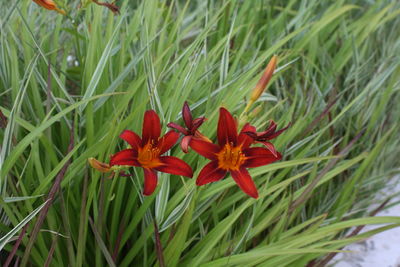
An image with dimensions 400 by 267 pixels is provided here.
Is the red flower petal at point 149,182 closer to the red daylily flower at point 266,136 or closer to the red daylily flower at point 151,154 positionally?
the red daylily flower at point 151,154

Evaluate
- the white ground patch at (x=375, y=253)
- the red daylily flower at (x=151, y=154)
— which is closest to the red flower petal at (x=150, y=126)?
the red daylily flower at (x=151, y=154)

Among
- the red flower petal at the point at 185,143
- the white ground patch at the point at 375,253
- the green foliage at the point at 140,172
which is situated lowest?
the white ground patch at the point at 375,253

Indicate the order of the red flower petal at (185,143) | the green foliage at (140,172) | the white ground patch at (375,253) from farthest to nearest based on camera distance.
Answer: the white ground patch at (375,253), the green foliage at (140,172), the red flower petal at (185,143)

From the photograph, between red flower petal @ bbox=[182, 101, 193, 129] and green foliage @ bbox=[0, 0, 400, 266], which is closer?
red flower petal @ bbox=[182, 101, 193, 129]

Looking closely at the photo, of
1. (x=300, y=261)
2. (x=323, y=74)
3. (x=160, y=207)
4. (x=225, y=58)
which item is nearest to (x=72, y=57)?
(x=225, y=58)

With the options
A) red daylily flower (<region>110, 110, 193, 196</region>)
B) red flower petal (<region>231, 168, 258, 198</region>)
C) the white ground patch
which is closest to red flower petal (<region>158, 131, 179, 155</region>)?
red daylily flower (<region>110, 110, 193, 196</region>)

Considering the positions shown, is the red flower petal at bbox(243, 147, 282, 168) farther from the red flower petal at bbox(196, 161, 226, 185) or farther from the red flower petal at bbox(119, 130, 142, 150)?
the red flower petal at bbox(119, 130, 142, 150)
